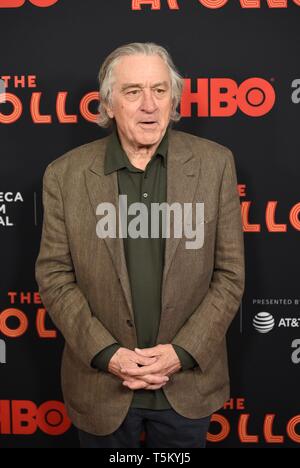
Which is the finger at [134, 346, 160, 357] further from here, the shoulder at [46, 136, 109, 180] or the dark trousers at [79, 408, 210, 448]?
the shoulder at [46, 136, 109, 180]

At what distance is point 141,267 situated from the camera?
162 cm

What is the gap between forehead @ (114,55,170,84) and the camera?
162cm

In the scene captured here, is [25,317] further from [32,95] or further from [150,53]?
[150,53]

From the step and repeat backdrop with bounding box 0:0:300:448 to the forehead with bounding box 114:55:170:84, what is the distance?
1.64ft

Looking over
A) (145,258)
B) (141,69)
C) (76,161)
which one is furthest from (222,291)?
(141,69)

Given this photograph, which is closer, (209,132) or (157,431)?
(157,431)

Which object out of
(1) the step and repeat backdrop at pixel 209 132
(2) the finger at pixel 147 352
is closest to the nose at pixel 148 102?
(1) the step and repeat backdrop at pixel 209 132

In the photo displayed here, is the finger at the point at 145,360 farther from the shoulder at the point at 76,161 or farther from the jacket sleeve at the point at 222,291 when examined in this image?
the shoulder at the point at 76,161

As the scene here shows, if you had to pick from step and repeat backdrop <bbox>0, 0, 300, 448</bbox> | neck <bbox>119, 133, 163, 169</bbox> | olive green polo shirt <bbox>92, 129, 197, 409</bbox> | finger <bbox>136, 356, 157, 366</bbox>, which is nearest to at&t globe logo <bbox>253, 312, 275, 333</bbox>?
step and repeat backdrop <bbox>0, 0, 300, 448</bbox>

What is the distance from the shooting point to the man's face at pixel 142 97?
63.7 inches

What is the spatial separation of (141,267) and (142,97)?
1.61 ft

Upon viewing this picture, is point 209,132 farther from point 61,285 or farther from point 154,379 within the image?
point 154,379

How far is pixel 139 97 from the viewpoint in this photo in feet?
5.37
